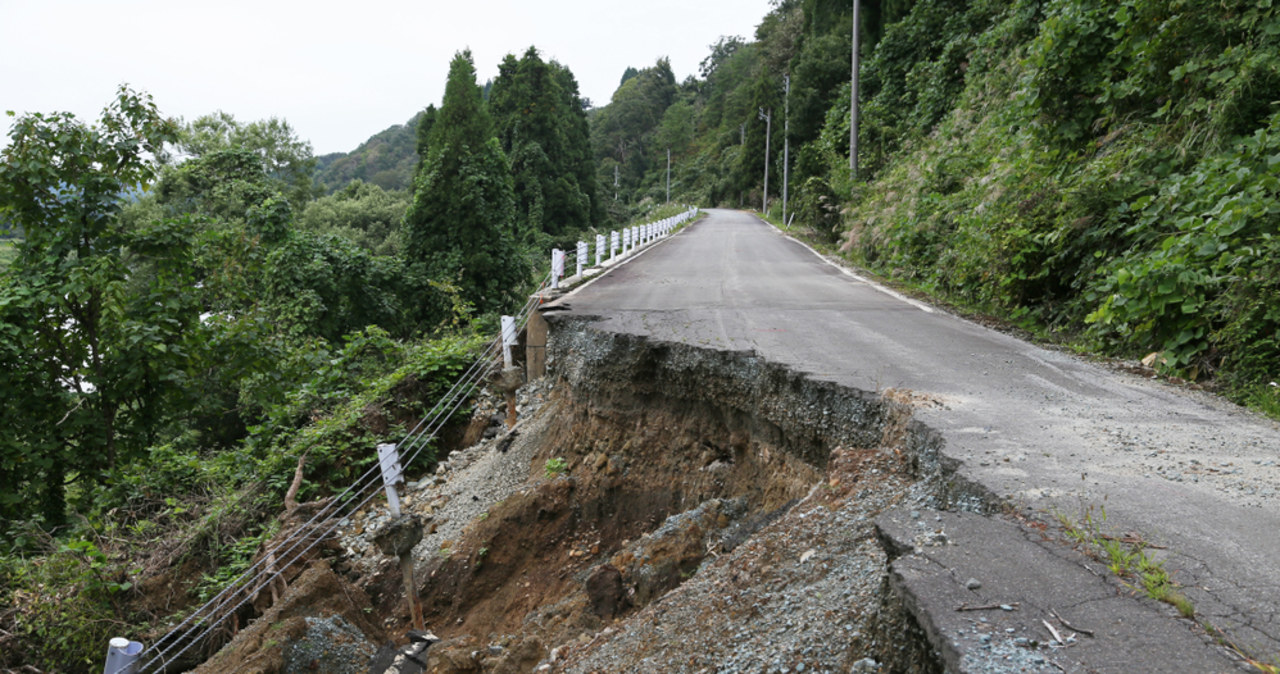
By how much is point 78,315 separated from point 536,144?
35.1 m

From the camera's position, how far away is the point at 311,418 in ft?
32.9

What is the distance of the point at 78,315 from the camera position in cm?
866

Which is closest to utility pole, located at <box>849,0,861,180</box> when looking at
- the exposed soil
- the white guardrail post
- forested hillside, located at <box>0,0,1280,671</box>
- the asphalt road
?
forested hillside, located at <box>0,0,1280,671</box>

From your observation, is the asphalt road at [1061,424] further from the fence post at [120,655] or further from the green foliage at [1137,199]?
the fence post at [120,655]

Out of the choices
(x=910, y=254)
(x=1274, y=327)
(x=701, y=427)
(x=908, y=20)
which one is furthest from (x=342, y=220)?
(x=1274, y=327)

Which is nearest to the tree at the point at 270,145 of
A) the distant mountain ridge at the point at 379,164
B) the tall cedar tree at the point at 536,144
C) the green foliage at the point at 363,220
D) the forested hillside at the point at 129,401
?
the green foliage at the point at 363,220

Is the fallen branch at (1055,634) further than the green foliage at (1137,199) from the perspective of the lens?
No

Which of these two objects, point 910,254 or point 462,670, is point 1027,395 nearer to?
point 462,670

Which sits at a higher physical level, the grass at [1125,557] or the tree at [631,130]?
the tree at [631,130]

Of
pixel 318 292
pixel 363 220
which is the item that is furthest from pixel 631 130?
pixel 318 292

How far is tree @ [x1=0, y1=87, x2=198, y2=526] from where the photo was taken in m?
8.15

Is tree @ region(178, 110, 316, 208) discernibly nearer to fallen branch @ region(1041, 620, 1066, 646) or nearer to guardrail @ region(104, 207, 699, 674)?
guardrail @ region(104, 207, 699, 674)

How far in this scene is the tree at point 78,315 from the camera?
8.15 metres

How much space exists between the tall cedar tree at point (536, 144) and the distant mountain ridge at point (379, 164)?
5239cm
